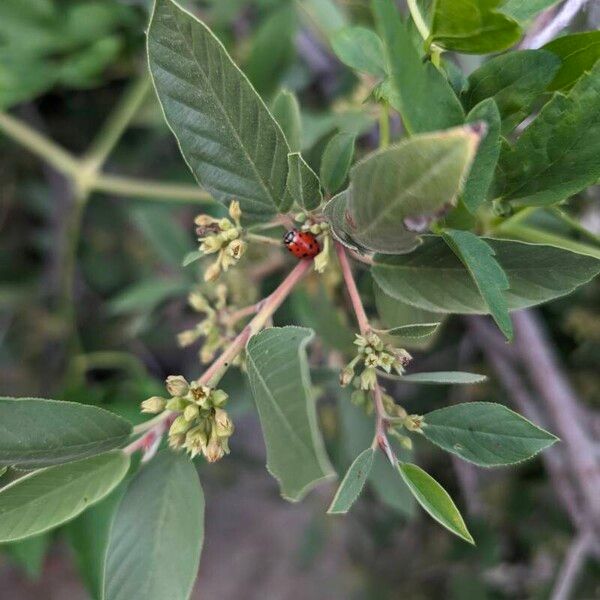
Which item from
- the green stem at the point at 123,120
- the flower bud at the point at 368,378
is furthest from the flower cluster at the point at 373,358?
the green stem at the point at 123,120

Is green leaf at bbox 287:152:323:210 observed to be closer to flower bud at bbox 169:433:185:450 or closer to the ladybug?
the ladybug

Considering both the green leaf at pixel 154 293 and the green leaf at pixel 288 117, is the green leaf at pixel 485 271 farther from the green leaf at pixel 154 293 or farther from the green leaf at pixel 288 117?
the green leaf at pixel 154 293

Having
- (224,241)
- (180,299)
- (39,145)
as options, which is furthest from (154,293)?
(224,241)

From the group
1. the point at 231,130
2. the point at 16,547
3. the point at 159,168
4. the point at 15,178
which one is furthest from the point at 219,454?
the point at 15,178

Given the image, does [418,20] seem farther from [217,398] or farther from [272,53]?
[272,53]

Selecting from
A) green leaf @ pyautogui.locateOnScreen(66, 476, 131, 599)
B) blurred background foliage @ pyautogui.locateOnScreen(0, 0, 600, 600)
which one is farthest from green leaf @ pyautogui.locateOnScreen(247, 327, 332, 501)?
green leaf @ pyautogui.locateOnScreen(66, 476, 131, 599)

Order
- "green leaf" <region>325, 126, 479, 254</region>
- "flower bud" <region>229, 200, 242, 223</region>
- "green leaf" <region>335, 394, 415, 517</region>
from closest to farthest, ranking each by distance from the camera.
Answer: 1. "green leaf" <region>325, 126, 479, 254</region>
2. "flower bud" <region>229, 200, 242, 223</region>
3. "green leaf" <region>335, 394, 415, 517</region>

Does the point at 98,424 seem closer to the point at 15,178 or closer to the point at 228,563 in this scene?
the point at 15,178
